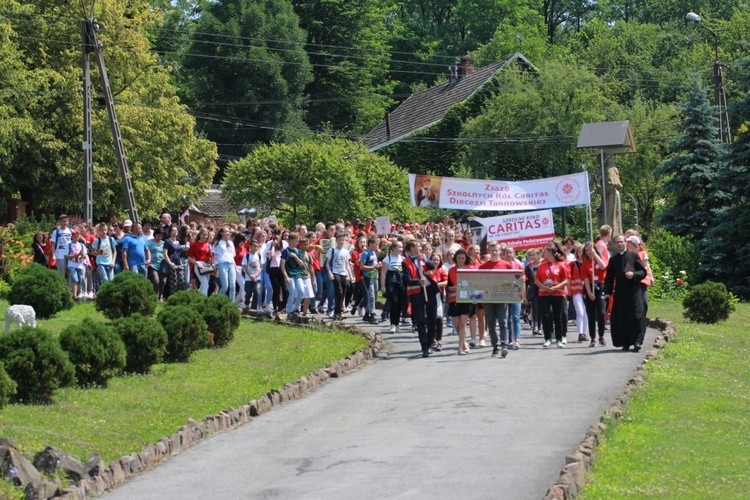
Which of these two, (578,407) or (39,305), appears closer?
(578,407)

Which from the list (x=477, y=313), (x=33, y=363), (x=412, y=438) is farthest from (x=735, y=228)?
(x=33, y=363)

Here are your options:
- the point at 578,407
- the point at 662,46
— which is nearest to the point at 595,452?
the point at 578,407

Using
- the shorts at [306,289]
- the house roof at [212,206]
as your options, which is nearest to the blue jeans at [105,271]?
the shorts at [306,289]

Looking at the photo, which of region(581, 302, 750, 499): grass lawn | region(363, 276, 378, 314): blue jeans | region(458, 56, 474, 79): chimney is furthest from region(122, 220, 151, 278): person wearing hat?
region(458, 56, 474, 79): chimney

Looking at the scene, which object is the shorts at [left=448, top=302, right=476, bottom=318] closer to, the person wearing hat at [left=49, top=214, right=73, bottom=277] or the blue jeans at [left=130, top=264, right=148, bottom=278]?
the blue jeans at [left=130, top=264, right=148, bottom=278]

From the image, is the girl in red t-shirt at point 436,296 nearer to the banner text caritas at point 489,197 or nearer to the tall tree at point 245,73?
the banner text caritas at point 489,197

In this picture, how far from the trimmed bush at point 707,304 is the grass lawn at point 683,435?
622cm

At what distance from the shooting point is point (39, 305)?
2236cm

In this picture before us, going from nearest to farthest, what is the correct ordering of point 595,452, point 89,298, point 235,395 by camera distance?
point 595,452 → point 235,395 → point 89,298

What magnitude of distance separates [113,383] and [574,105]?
46.9 metres

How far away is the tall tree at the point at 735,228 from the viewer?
3622cm

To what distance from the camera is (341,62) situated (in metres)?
86.2

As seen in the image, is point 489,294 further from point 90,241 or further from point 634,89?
point 634,89

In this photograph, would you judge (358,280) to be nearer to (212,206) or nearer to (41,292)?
(41,292)
